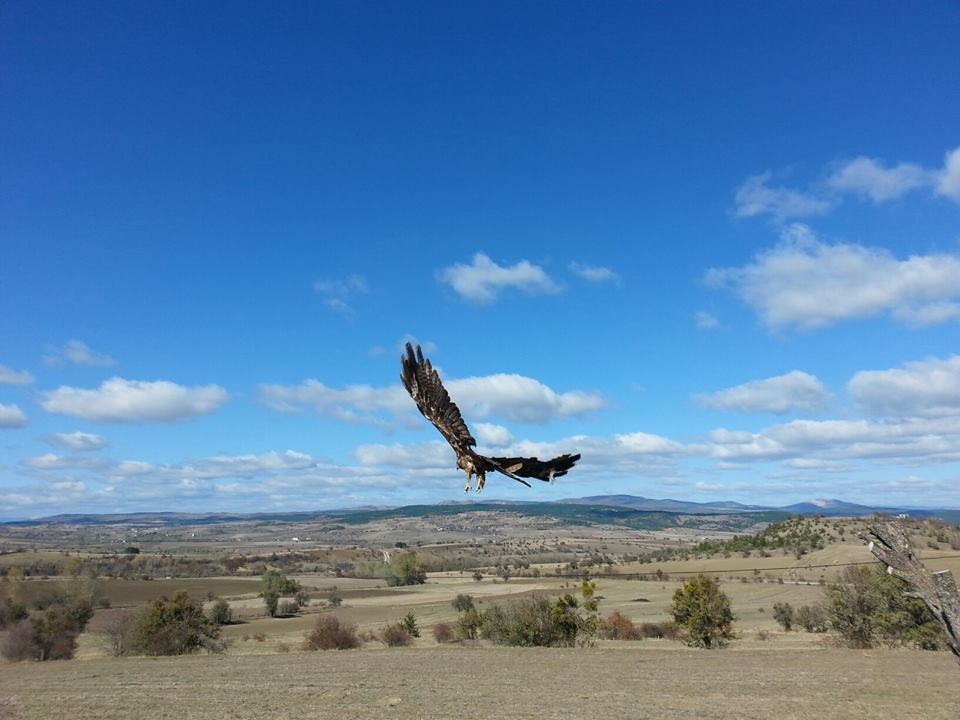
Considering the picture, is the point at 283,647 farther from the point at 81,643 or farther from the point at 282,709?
the point at 282,709

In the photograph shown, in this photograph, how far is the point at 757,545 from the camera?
134125 millimetres

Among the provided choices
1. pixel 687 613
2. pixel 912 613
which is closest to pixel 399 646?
pixel 687 613

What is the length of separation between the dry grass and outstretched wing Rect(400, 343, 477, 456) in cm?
2124

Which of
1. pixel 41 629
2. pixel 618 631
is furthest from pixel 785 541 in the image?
pixel 41 629

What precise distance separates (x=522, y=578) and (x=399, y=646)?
6901 centimetres

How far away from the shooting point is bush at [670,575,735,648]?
155ft

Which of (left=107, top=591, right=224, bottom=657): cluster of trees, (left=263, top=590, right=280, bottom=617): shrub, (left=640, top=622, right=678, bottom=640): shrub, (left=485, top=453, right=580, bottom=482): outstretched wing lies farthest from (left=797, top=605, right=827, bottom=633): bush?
(left=485, top=453, right=580, bottom=482): outstretched wing

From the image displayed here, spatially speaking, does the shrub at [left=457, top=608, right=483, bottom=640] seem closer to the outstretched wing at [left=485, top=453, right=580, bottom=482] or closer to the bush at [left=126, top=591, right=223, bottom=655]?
the bush at [left=126, top=591, right=223, bottom=655]

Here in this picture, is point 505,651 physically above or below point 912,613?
below

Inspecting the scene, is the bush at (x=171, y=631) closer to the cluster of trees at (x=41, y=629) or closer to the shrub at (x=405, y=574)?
the cluster of trees at (x=41, y=629)

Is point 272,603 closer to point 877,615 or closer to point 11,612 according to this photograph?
point 11,612

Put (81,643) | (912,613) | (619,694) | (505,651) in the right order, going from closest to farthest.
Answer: (619,694), (912,613), (505,651), (81,643)

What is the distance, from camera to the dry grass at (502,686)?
25.8 meters

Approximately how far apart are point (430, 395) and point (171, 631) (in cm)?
4956
